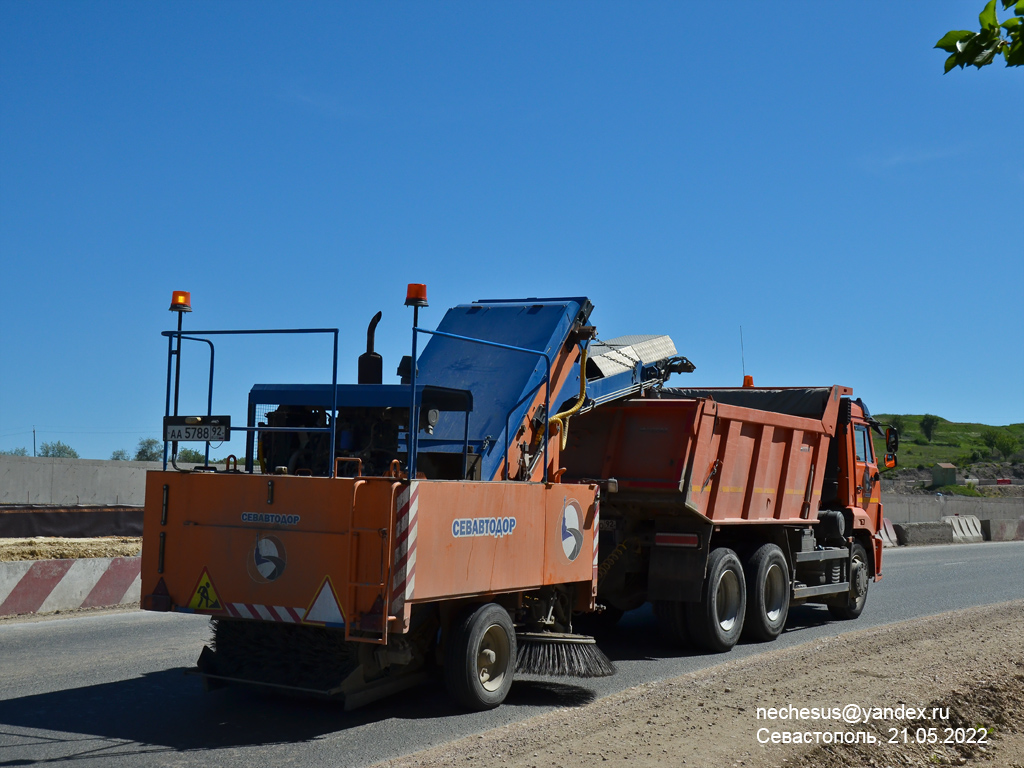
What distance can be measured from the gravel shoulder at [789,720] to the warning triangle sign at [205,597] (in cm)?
190

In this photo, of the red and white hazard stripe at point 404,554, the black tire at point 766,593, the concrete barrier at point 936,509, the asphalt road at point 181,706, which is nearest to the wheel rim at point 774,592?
the black tire at point 766,593

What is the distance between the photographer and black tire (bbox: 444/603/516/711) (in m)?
7.08

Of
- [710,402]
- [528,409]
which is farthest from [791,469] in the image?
[528,409]

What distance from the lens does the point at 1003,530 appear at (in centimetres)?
3734

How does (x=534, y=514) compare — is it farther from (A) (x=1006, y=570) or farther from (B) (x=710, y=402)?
(A) (x=1006, y=570)

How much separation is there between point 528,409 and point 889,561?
59.5 ft

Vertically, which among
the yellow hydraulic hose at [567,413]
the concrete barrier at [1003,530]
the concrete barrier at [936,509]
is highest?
the yellow hydraulic hose at [567,413]

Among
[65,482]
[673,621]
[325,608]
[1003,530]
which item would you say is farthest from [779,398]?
[1003,530]

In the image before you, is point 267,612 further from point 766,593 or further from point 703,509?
point 766,593

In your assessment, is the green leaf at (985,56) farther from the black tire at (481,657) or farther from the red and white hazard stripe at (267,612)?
the red and white hazard stripe at (267,612)

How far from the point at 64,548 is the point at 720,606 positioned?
1248 cm

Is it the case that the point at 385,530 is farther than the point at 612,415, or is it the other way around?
the point at 612,415

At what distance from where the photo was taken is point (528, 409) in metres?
8.51

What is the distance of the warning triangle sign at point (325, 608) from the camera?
6516 mm
